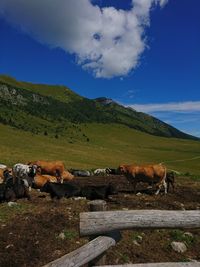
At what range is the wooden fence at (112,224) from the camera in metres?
7.48

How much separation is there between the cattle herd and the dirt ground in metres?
0.89

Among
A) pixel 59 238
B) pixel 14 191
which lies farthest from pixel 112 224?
pixel 14 191

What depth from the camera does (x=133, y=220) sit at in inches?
306

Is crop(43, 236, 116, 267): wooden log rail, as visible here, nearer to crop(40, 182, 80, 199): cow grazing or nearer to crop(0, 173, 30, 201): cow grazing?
crop(0, 173, 30, 201): cow grazing

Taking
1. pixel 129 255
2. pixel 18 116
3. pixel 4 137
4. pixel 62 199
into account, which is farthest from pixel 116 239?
pixel 18 116

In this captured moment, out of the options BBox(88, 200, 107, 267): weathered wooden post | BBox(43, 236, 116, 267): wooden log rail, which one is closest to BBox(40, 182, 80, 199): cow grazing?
BBox(88, 200, 107, 267): weathered wooden post

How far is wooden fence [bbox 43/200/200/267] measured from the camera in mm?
7484

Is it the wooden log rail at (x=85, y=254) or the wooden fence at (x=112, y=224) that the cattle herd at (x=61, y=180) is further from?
the wooden log rail at (x=85, y=254)

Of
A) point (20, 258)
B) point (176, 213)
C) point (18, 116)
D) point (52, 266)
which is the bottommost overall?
point (20, 258)

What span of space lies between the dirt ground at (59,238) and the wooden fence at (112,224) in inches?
165

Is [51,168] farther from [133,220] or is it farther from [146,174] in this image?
[133,220]

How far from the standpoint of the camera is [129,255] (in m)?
12.4

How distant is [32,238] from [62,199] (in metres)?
6.33

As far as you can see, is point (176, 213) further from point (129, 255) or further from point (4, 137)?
point (4, 137)
